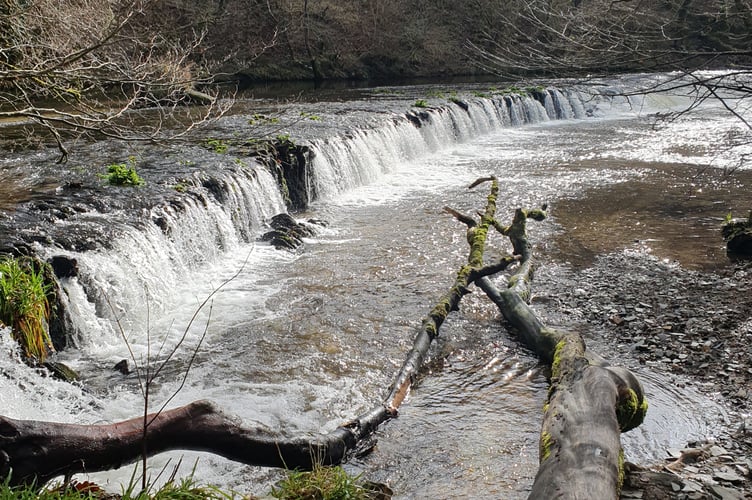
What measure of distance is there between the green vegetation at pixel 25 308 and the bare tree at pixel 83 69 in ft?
4.21

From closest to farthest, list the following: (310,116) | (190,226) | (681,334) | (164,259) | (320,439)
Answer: (320,439) → (681,334) → (164,259) → (190,226) → (310,116)

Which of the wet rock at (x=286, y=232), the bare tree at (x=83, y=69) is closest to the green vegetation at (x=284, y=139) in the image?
the bare tree at (x=83, y=69)

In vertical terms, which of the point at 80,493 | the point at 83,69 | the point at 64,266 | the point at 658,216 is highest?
the point at 83,69

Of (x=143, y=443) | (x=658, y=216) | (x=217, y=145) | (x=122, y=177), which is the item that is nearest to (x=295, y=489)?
(x=143, y=443)

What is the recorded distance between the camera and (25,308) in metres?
6.12

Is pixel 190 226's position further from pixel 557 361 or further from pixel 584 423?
pixel 584 423

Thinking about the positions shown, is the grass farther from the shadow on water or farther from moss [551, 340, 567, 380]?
the shadow on water

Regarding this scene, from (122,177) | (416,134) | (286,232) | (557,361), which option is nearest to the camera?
(557,361)

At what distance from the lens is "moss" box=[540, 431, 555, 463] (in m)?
3.96

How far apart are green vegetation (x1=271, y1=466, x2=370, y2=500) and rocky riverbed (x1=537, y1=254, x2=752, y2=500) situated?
1.70 metres

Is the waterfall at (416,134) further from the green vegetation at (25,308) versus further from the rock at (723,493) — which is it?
the rock at (723,493)

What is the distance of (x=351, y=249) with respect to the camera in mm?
10766

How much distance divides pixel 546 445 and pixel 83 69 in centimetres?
448

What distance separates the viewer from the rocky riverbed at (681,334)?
4.50 meters
